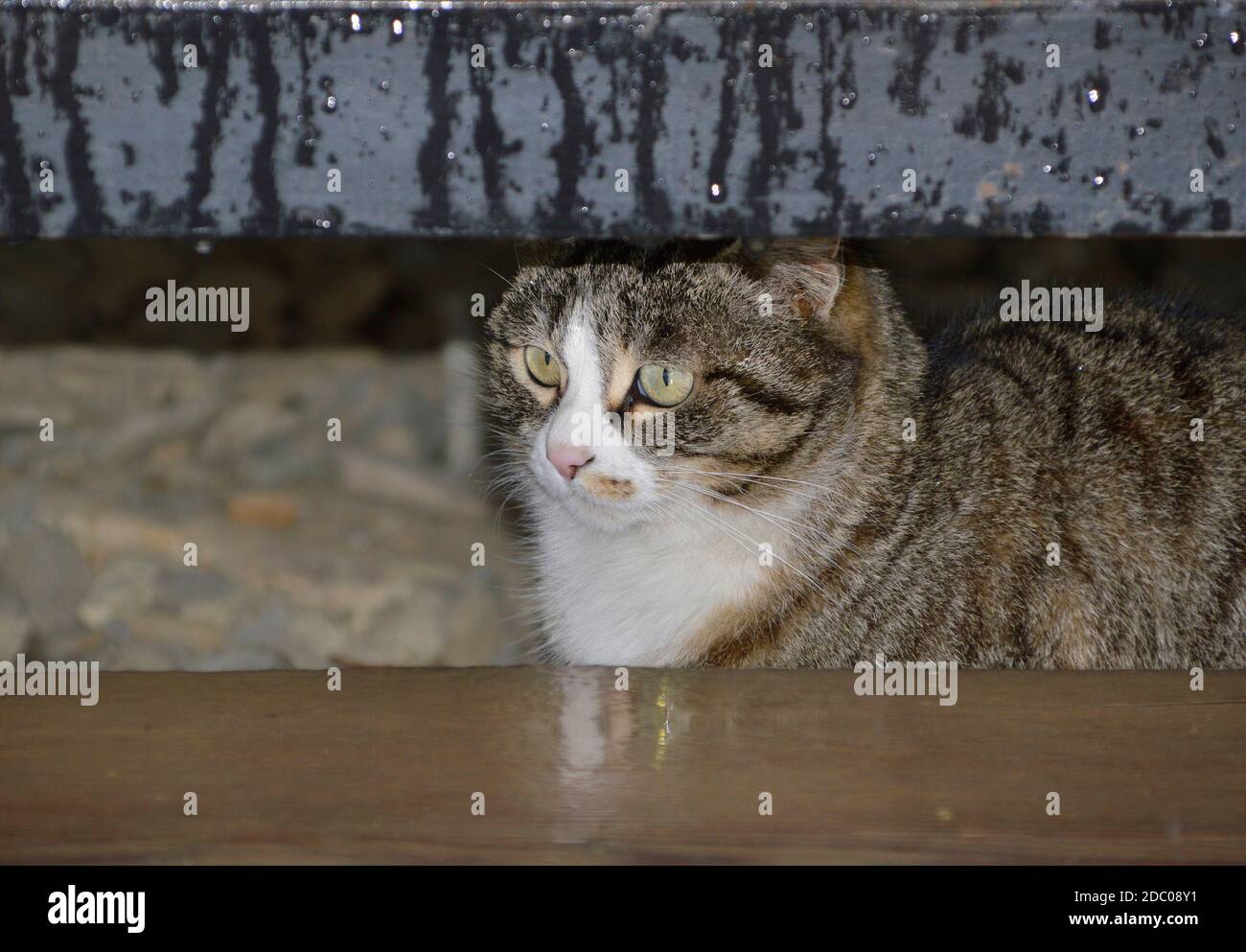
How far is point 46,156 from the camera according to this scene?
100cm

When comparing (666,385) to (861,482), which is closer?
(666,385)

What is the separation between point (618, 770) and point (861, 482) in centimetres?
78

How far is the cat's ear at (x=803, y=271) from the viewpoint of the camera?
1.79m

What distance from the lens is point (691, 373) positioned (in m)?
1.82

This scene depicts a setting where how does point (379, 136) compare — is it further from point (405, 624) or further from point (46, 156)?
point (405, 624)

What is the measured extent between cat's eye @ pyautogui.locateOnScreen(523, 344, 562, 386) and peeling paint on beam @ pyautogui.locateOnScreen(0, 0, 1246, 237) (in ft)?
3.18

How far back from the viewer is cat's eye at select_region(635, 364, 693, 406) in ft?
5.98

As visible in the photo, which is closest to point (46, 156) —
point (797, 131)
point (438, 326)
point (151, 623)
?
point (797, 131)

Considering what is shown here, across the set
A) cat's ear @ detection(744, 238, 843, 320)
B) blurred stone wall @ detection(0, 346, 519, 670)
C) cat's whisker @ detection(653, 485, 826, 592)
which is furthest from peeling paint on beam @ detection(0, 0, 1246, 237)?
blurred stone wall @ detection(0, 346, 519, 670)

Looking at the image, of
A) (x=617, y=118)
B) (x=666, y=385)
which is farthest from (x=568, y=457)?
(x=617, y=118)

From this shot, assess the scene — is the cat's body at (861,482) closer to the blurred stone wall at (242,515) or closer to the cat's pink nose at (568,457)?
the cat's pink nose at (568,457)

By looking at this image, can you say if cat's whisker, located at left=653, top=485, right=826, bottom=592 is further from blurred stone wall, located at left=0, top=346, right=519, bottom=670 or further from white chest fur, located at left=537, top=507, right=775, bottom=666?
blurred stone wall, located at left=0, top=346, right=519, bottom=670

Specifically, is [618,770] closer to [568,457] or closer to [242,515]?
[568,457]

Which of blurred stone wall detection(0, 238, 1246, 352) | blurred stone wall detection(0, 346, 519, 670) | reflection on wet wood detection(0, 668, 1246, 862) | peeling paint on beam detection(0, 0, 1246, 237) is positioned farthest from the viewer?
blurred stone wall detection(0, 238, 1246, 352)
